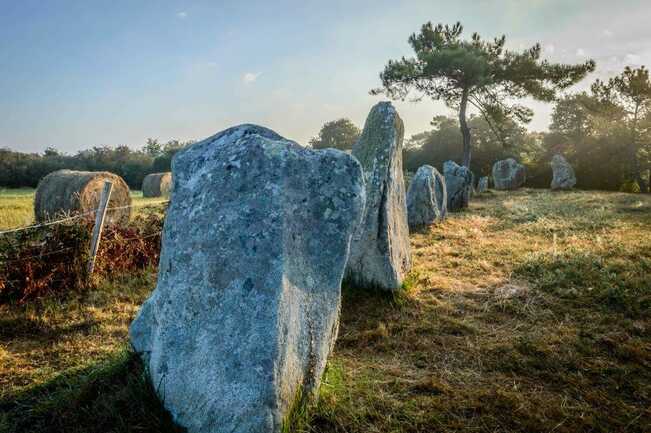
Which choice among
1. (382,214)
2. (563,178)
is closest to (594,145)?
(563,178)

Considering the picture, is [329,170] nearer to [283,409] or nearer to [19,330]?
[283,409]

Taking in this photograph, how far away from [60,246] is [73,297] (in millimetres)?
823

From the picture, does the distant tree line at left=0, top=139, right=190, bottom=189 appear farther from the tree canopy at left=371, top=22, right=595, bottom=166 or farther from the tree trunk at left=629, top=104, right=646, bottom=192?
the tree trunk at left=629, top=104, right=646, bottom=192

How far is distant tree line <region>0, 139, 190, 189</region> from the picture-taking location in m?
34.2

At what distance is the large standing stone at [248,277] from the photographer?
2.36m

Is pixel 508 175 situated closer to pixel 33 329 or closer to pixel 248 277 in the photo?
pixel 33 329

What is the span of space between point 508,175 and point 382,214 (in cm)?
2568

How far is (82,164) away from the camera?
4291 centimetres

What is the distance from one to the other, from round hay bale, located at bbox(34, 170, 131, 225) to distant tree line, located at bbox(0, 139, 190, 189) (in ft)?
59.7

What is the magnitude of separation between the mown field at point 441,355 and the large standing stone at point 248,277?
331 millimetres

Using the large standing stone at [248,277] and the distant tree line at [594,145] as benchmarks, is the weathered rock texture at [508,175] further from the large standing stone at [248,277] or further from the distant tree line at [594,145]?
the large standing stone at [248,277]

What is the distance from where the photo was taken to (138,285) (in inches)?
251

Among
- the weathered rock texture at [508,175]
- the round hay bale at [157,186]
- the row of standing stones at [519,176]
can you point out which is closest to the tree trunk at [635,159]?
the row of standing stones at [519,176]

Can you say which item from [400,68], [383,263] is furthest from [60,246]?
[400,68]
